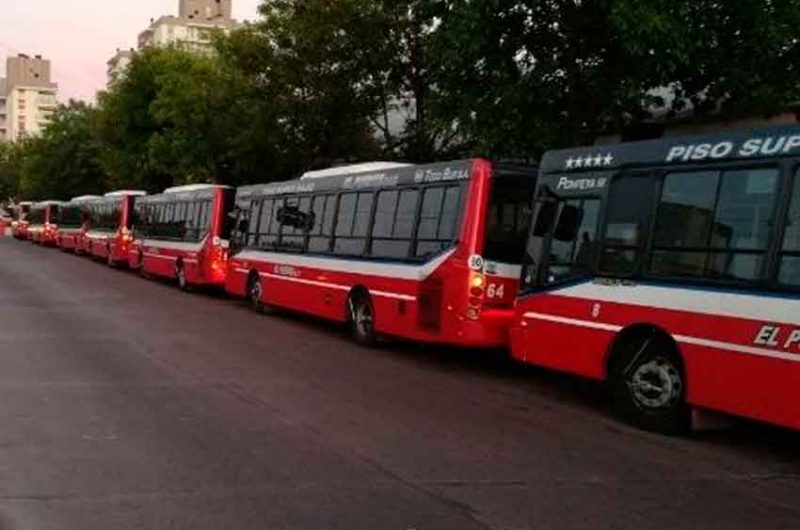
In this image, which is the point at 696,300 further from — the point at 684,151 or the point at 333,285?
the point at 333,285

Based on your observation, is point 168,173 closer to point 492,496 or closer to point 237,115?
point 237,115

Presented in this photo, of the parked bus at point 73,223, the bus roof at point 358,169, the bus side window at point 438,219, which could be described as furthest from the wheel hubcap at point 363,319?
the parked bus at point 73,223

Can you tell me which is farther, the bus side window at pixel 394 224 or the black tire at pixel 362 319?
the black tire at pixel 362 319

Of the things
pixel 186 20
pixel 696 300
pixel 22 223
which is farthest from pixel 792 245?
pixel 186 20

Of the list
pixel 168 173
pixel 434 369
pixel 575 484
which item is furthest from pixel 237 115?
pixel 575 484

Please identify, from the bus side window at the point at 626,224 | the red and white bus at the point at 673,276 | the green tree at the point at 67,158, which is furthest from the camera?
the green tree at the point at 67,158

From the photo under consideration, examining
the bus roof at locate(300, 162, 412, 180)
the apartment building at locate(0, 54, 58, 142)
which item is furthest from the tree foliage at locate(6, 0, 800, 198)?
the apartment building at locate(0, 54, 58, 142)

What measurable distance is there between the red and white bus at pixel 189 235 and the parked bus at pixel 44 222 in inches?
1090

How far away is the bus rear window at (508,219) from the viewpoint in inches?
523

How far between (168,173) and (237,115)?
604 inches

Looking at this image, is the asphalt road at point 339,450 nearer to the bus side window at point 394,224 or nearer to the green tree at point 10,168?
the bus side window at point 394,224

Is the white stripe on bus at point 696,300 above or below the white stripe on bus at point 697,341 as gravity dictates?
above

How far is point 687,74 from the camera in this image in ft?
51.7

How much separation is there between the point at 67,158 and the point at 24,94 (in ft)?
376
